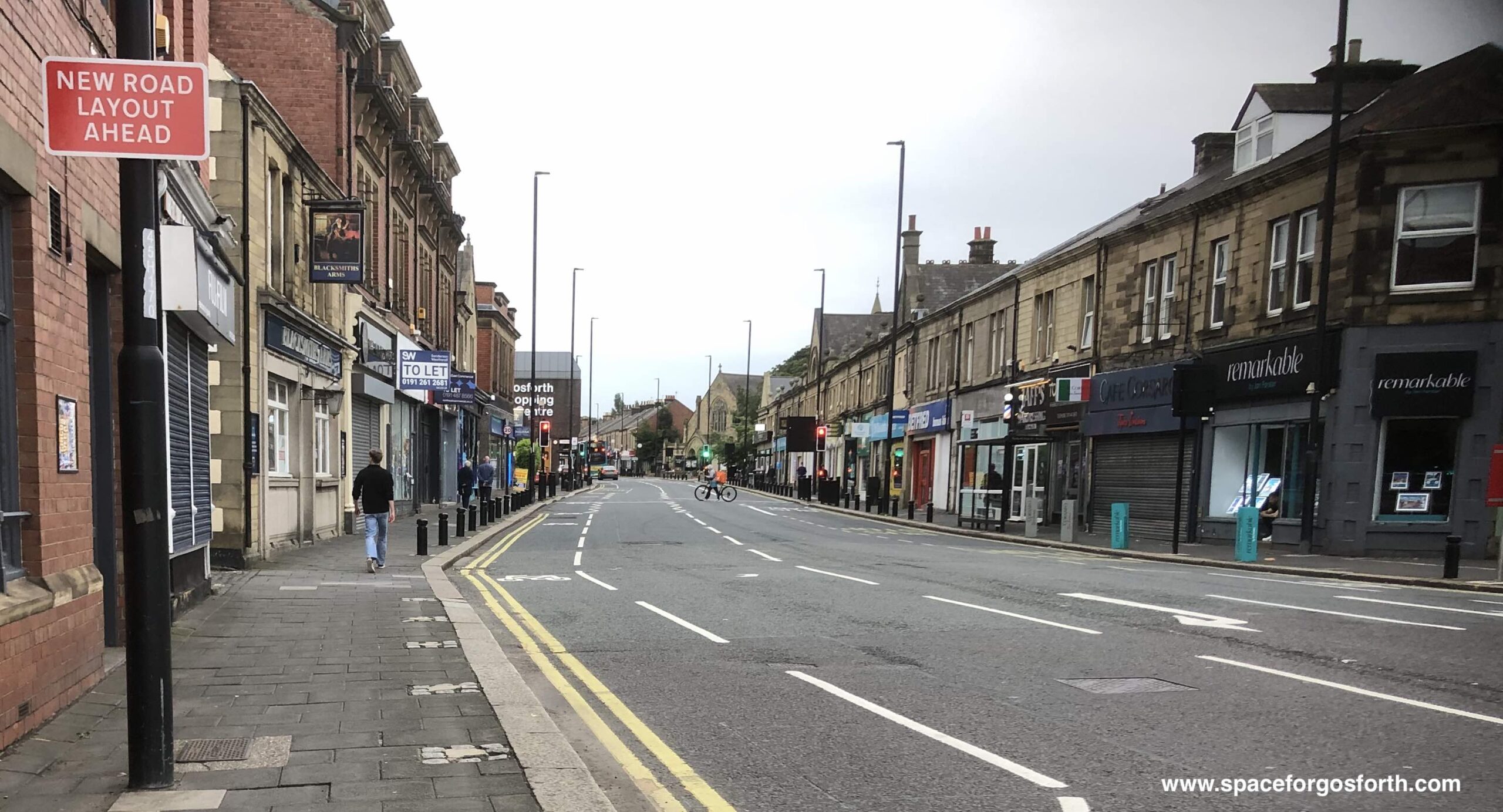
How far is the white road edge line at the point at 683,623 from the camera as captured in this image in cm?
912

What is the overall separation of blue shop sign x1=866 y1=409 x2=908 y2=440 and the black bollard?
89.0ft

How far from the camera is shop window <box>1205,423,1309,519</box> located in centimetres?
1994

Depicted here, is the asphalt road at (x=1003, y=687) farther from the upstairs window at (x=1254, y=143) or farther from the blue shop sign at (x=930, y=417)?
the blue shop sign at (x=930, y=417)

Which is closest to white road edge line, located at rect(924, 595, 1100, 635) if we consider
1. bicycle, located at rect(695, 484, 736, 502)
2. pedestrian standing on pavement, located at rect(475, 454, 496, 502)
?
pedestrian standing on pavement, located at rect(475, 454, 496, 502)

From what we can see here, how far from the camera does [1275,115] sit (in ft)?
73.4

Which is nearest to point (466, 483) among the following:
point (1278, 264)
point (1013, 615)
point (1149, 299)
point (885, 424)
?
point (1149, 299)

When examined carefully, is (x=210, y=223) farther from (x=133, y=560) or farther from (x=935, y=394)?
(x=935, y=394)

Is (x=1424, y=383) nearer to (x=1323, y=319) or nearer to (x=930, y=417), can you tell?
(x=1323, y=319)

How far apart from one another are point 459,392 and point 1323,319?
→ 22357mm

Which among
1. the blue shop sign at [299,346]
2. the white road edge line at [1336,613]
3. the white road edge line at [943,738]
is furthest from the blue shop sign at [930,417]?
the white road edge line at [943,738]

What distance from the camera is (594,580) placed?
45.3ft

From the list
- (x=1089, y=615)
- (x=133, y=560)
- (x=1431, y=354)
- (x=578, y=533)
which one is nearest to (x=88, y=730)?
(x=133, y=560)

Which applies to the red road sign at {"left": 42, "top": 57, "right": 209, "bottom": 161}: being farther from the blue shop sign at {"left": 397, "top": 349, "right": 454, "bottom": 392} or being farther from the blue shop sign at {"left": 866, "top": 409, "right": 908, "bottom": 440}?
the blue shop sign at {"left": 866, "top": 409, "right": 908, "bottom": 440}

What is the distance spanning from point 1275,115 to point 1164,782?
72.4 ft
